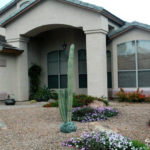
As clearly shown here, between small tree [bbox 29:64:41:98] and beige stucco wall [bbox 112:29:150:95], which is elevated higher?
beige stucco wall [bbox 112:29:150:95]

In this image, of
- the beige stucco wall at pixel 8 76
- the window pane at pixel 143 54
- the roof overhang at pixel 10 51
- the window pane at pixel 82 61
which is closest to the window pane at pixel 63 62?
the window pane at pixel 82 61

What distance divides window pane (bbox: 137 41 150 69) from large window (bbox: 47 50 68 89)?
184 inches

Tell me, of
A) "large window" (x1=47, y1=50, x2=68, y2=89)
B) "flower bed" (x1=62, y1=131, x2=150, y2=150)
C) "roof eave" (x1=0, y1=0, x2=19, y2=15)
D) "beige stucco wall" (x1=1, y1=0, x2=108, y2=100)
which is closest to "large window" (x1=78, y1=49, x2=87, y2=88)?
"beige stucco wall" (x1=1, y1=0, x2=108, y2=100)

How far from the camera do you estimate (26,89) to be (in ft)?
47.8

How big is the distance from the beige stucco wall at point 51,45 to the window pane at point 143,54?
→ 3.55m

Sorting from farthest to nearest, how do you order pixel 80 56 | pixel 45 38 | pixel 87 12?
pixel 45 38 < pixel 80 56 < pixel 87 12

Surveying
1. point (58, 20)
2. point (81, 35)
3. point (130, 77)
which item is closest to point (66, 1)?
point (58, 20)

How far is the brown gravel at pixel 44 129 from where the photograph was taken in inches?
206

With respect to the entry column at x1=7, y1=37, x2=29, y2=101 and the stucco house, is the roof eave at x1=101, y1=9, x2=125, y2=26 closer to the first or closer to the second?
the stucco house

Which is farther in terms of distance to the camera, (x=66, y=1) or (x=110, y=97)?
(x=110, y=97)

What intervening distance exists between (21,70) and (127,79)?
6.12 m

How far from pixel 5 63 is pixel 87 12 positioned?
17.3ft

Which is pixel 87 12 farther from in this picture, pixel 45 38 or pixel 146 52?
pixel 45 38

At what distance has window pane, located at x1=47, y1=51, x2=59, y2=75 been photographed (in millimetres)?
15830
